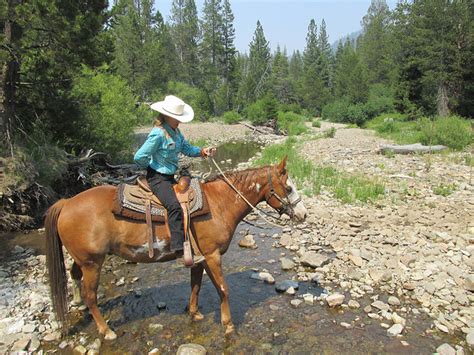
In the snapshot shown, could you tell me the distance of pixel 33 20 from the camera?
866 cm

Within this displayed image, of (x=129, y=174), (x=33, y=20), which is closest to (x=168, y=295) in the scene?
A: (x=33, y=20)

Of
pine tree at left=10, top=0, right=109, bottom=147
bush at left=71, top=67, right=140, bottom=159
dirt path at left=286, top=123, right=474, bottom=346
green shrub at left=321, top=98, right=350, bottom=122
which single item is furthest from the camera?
green shrub at left=321, top=98, right=350, bottom=122

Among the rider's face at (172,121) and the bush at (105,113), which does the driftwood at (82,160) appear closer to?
the bush at (105,113)

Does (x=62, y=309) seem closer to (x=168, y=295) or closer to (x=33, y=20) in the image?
(x=168, y=295)

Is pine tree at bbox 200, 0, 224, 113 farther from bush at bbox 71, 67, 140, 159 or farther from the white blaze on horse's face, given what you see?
the white blaze on horse's face

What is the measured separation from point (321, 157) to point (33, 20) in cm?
1310

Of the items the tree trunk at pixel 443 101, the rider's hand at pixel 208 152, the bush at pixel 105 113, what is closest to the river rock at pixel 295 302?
the rider's hand at pixel 208 152

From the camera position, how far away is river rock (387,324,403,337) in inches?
204

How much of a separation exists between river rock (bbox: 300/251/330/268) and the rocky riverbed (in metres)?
0.02

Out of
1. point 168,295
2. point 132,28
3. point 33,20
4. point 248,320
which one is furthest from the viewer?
point 132,28

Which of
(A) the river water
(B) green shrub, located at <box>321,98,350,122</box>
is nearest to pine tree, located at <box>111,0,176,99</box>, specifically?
(B) green shrub, located at <box>321,98,350,122</box>

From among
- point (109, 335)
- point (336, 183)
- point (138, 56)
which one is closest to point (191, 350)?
point (109, 335)

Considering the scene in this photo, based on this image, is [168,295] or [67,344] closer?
[67,344]

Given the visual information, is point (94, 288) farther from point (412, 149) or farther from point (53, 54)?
point (412, 149)
